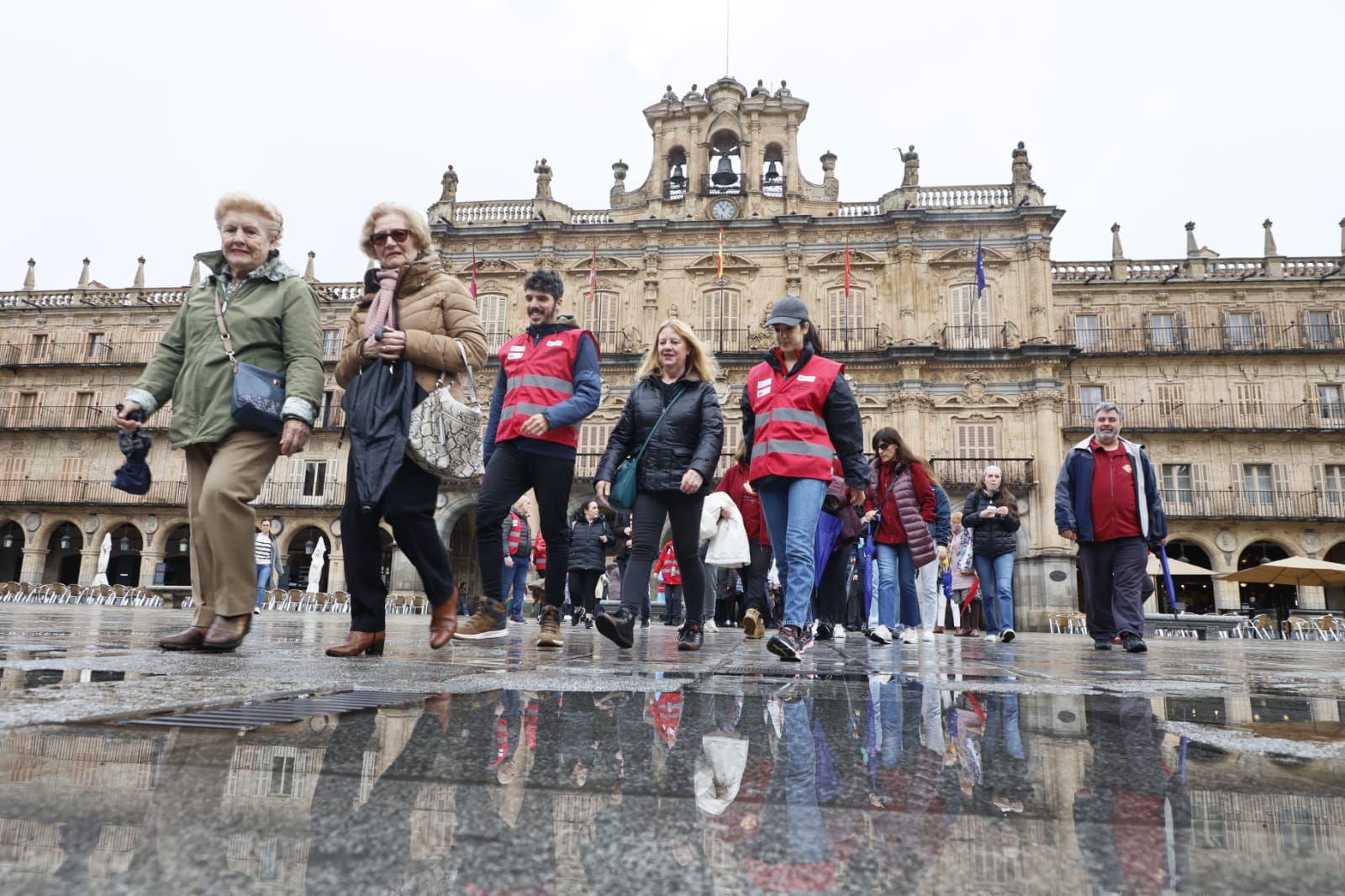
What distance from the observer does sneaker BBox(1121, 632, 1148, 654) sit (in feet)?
17.9

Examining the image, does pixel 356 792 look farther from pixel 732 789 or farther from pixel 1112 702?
pixel 1112 702

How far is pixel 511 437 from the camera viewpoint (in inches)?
168

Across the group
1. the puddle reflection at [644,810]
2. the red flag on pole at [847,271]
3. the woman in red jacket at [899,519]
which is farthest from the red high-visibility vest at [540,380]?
the red flag on pole at [847,271]

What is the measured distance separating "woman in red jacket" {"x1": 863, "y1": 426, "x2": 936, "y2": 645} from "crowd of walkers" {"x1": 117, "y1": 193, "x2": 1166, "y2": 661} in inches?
11.0

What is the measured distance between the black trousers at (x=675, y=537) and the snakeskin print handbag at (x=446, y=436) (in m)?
1.11

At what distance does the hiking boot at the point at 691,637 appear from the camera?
4316 mm

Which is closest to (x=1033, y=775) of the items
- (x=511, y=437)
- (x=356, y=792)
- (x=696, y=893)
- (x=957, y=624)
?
(x=696, y=893)

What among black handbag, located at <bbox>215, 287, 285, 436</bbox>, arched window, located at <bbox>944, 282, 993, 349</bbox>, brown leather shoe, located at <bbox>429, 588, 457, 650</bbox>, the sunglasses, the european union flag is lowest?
brown leather shoe, located at <bbox>429, 588, 457, 650</bbox>

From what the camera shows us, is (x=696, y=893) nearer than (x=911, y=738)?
Yes

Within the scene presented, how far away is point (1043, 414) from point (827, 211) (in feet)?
28.1

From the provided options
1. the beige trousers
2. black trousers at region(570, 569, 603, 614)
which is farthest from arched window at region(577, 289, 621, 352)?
the beige trousers

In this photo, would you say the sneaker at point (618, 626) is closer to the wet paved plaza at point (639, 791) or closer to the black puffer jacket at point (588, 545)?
the wet paved plaza at point (639, 791)

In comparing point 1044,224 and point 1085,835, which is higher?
point 1044,224

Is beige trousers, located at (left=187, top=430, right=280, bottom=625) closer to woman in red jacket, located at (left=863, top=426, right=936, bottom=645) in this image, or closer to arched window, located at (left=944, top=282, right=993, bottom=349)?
woman in red jacket, located at (left=863, top=426, right=936, bottom=645)
